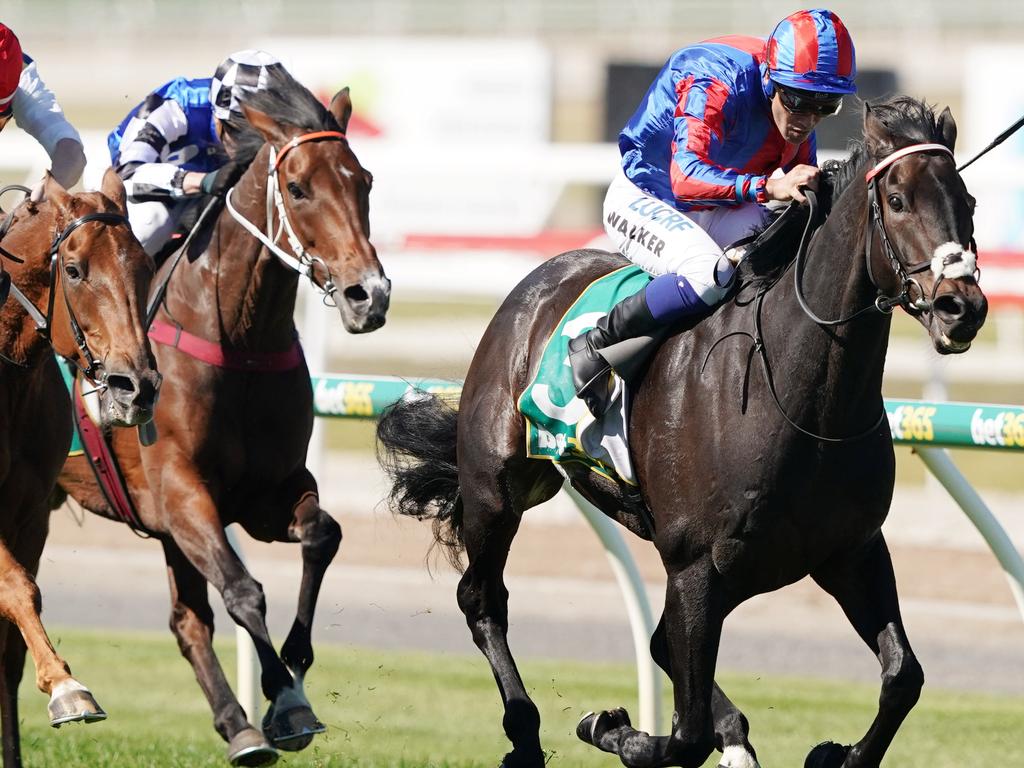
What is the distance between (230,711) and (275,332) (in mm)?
1139

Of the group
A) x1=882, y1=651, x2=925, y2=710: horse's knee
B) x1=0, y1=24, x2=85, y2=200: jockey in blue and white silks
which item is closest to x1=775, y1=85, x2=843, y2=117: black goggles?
x1=882, y1=651, x2=925, y2=710: horse's knee

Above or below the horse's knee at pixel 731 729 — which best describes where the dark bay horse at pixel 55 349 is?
above

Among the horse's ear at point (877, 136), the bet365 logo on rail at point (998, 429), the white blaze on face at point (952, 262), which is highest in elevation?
the horse's ear at point (877, 136)

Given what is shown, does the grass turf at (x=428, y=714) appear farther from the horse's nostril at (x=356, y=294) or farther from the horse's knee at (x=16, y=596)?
the horse's nostril at (x=356, y=294)

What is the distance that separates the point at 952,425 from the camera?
4.94 m

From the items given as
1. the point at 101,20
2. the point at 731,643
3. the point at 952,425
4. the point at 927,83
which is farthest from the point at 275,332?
the point at 101,20

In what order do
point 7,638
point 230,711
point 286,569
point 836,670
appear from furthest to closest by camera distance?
point 286,569 < point 836,670 < point 7,638 < point 230,711

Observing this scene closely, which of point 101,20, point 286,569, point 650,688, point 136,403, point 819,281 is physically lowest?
point 101,20

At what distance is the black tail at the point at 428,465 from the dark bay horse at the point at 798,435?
95 centimetres

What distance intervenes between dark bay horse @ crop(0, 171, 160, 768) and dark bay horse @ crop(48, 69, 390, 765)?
423mm

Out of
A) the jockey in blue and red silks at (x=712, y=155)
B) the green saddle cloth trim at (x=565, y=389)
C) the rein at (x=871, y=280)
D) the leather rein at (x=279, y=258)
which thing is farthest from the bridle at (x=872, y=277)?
the leather rein at (x=279, y=258)

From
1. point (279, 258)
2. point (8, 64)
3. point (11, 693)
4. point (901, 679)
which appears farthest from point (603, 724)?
point (8, 64)

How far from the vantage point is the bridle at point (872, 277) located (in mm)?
3469

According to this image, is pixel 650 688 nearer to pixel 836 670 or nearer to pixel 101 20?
pixel 836 670
